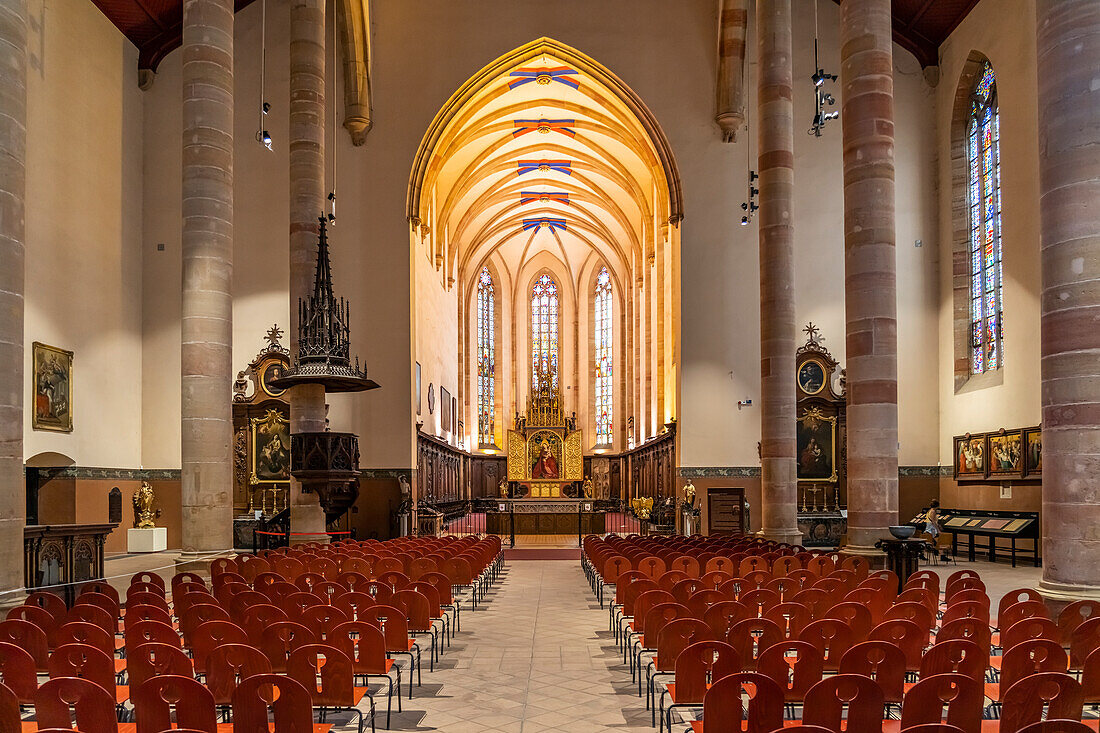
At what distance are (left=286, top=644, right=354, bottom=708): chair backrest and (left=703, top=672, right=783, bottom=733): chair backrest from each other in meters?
2.52

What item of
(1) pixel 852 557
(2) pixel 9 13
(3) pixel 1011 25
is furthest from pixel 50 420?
(3) pixel 1011 25

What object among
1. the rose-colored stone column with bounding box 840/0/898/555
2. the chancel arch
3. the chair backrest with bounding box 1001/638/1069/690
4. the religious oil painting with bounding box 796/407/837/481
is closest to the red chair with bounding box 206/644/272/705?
the chair backrest with bounding box 1001/638/1069/690

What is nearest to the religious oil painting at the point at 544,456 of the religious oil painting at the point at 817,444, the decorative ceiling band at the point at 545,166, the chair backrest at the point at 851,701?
the decorative ceiling band at the point at 545,166

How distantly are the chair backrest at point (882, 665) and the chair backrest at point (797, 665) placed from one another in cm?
18

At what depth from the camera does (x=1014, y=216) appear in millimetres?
23156

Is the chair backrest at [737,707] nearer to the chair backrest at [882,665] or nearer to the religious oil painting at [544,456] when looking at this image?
the chair backrest at [882,665]

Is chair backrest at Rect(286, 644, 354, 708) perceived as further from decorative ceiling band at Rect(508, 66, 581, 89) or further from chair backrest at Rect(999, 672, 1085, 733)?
decorative ceiling band at Rect(508, 66, 581, 89)

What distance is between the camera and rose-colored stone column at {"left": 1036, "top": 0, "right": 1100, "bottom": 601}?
10.2m

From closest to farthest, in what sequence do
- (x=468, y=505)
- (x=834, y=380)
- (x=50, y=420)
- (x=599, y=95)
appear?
(x=50, y=420) → (x=834, y=380) → (x=599, y=95) → (x=468, y=505)

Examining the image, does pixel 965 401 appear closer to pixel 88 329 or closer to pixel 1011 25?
pixel 1011 25

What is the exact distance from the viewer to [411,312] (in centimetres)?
2875

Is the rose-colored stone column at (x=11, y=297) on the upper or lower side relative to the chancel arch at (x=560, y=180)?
lower

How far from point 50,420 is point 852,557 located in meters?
18.5

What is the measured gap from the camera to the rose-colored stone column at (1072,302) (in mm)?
10250
